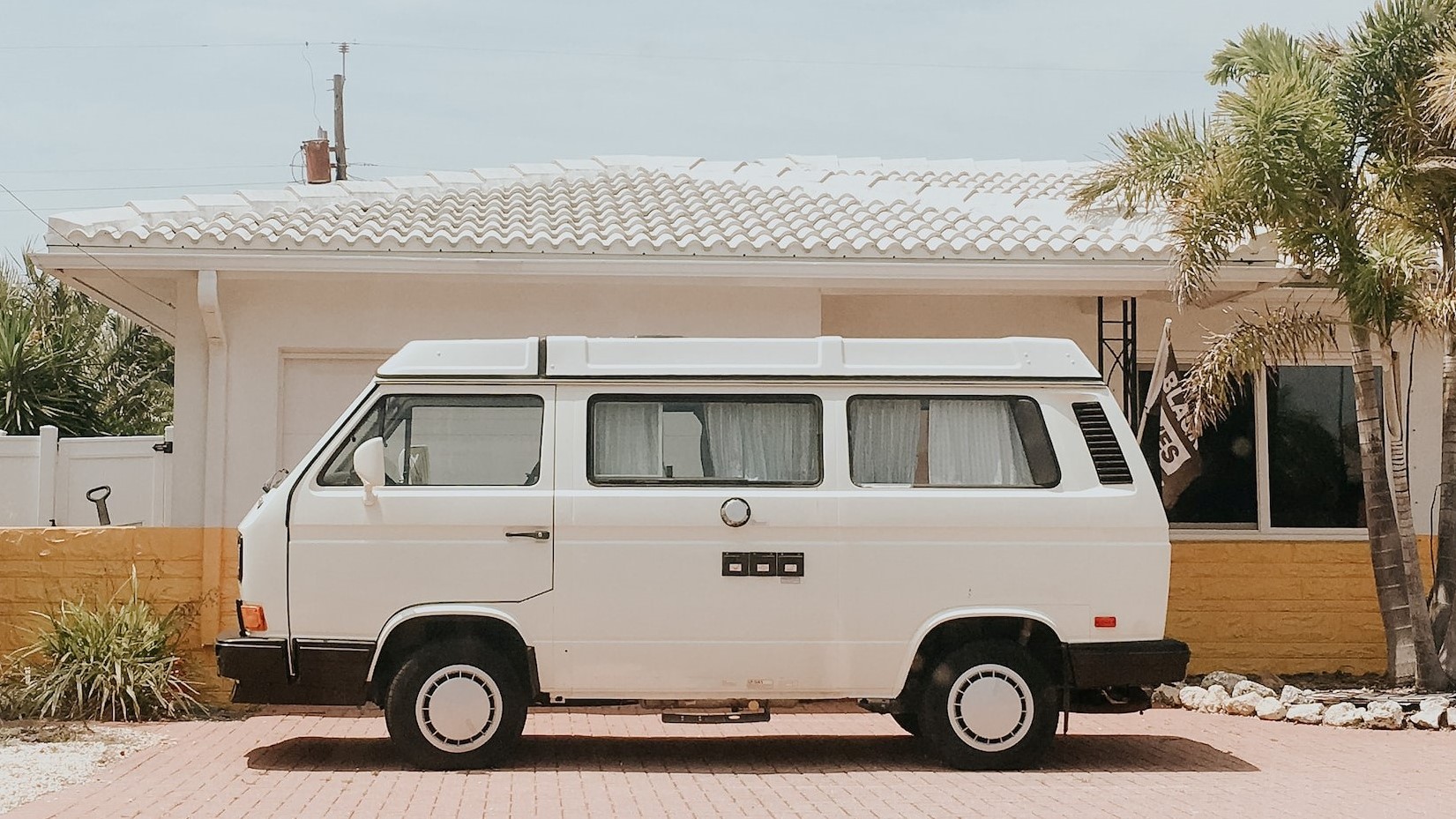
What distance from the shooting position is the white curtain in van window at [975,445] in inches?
328

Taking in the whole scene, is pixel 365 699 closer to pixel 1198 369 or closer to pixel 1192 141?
pixel 1198 369

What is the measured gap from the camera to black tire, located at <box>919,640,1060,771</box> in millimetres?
8133

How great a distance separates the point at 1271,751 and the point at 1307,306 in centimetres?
450

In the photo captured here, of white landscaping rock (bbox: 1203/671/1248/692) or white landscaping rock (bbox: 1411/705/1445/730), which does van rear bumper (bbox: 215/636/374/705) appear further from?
white landscaping rock (bbox: 1411/705/1445/730)

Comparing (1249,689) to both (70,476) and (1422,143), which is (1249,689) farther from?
(70,476)

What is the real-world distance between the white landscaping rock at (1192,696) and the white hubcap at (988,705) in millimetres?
3114

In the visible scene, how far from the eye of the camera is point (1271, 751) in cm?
910

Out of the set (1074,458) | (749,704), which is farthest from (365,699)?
(1074,458)

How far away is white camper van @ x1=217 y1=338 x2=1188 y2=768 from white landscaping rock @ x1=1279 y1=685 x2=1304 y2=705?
2674 millimetres

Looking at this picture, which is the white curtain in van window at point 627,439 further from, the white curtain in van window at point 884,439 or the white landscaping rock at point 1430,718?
the white landscaping rock at point 1430,718

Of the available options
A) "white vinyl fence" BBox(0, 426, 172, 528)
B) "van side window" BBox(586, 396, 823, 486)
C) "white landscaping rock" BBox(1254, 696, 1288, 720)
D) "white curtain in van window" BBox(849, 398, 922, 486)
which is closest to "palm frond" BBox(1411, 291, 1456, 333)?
"white landscaping rock" BBox(1254, 696, 1288, 720)

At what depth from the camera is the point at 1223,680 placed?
36.3 feet

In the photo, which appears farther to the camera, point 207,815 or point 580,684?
point 580,684

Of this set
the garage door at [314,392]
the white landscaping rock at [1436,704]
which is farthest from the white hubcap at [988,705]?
the garage door at [314,392]
